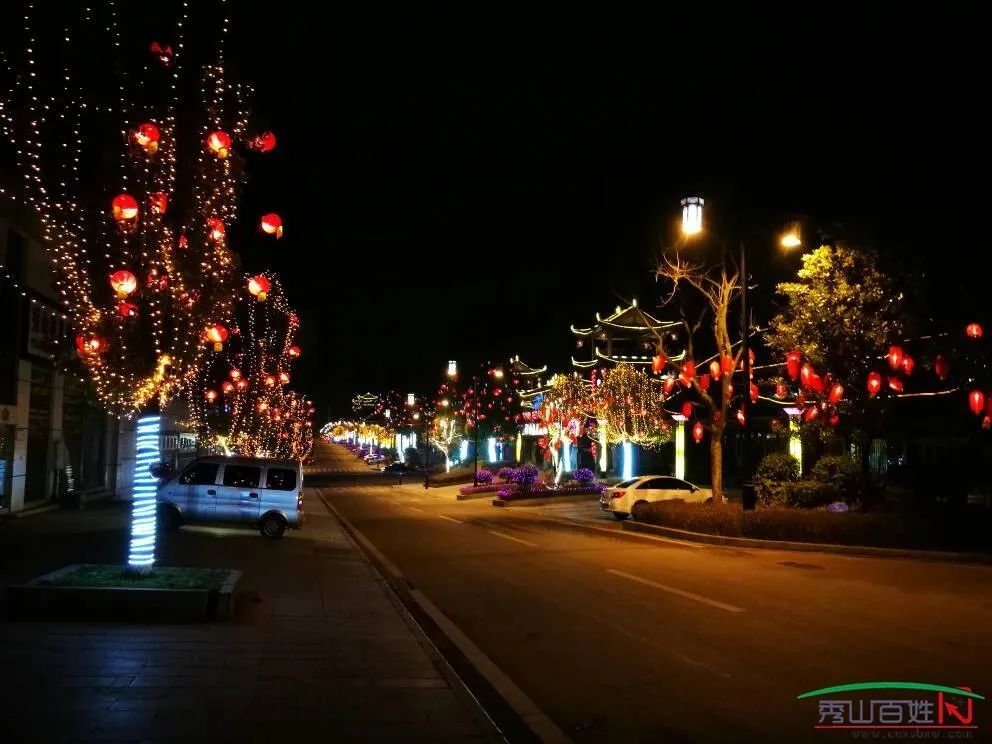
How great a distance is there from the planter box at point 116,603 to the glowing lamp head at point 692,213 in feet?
43.1

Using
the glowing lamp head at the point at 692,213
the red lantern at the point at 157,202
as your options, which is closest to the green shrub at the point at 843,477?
the glowing lamp head at the point at 692,213

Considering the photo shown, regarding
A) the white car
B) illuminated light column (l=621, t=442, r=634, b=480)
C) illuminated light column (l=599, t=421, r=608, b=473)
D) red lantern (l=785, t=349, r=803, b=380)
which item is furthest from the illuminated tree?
illuminated light column (l=621, t=442, r=634, b=480)

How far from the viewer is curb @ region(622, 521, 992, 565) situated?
60.3ft

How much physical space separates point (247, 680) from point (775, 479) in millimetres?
20257

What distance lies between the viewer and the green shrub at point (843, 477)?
930 inches

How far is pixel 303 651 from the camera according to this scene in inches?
337

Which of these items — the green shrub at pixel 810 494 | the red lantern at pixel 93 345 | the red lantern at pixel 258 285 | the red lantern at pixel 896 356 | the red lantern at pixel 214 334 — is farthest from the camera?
the green shrub at pixel 810 494

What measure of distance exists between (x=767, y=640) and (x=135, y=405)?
27.7 feet

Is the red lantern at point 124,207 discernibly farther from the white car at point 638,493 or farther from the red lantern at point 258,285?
the white car at point 638,493

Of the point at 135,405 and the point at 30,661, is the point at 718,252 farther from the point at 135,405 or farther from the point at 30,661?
the point at 30,661

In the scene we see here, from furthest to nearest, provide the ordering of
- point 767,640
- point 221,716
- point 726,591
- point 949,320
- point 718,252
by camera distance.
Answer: point 718,252
point 949,320
point 726,591
point 767,640
point 221,716

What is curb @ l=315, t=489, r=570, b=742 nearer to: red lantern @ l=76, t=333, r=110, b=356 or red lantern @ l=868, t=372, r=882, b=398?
red lantern @ l=76, t=333, r=110, b=356

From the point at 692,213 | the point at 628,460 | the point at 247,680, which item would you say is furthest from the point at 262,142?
the point at 628,460

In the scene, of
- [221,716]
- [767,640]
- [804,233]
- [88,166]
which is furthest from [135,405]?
[804,233]
